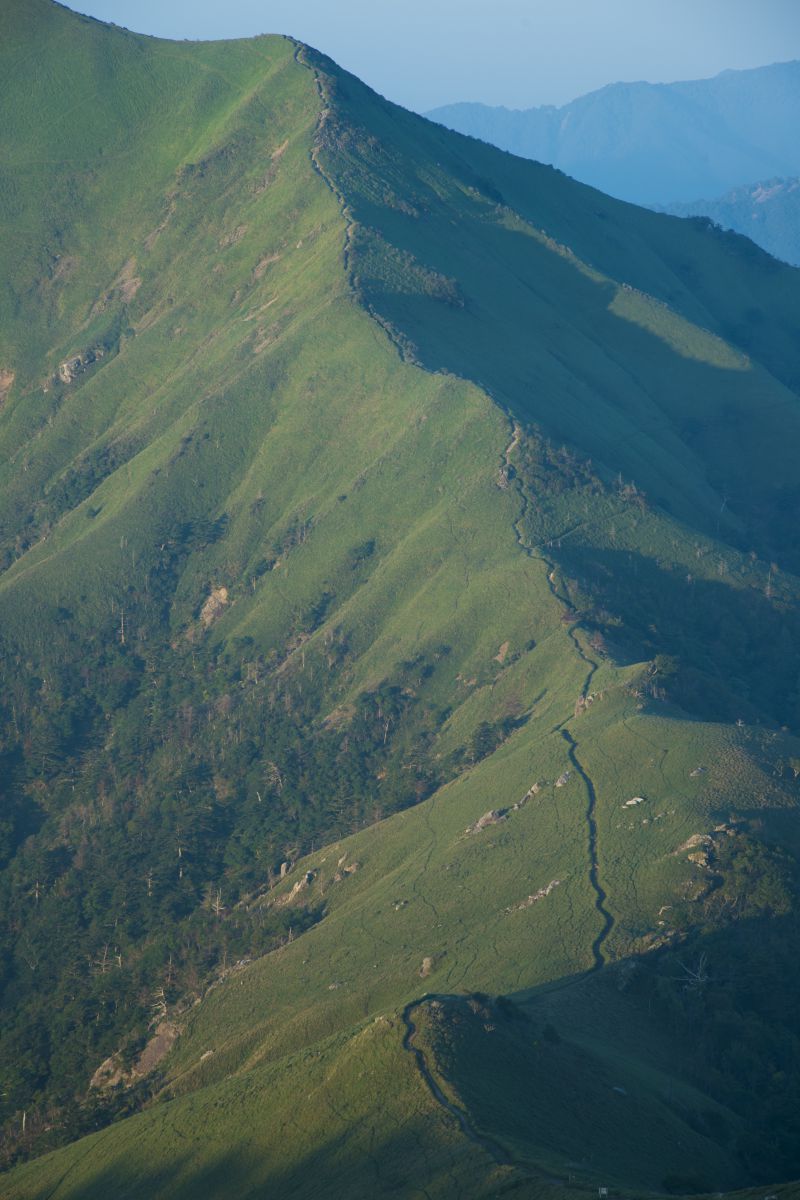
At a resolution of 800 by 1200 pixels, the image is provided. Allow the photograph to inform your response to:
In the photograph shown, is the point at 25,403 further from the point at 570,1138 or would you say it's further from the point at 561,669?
the point at 570,1138

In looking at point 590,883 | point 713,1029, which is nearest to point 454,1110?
point 713,1029

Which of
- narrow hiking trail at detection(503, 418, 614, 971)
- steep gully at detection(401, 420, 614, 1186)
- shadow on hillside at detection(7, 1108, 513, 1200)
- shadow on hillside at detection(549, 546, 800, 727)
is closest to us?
shadow on hillside at detection(7, 1108, 513, 1200)

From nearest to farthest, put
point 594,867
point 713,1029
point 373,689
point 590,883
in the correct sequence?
1. point 713,1029
2. point 590,883
3. point 594,867
4. point 373,689

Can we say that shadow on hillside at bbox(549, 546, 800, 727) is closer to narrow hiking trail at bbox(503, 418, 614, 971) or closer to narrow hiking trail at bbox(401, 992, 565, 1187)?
narrow hiking trail at bbox(503, 418, 614, 971)

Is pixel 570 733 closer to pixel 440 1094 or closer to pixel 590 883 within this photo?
pixel 590 883

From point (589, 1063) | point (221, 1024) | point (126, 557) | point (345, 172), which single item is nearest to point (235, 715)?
point (126, 557)

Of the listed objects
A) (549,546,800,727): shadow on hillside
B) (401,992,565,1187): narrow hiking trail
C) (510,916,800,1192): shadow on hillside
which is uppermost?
(401,992,565,1187): narrow hiking trail

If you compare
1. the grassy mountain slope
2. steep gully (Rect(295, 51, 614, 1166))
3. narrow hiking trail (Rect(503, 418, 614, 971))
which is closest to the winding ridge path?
steep gully (Rect(295, 51, 614, 1166))

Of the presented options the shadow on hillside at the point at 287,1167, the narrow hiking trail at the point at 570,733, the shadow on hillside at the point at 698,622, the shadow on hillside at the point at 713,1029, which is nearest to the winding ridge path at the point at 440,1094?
the shadow on hillside at the point at 287,1167
